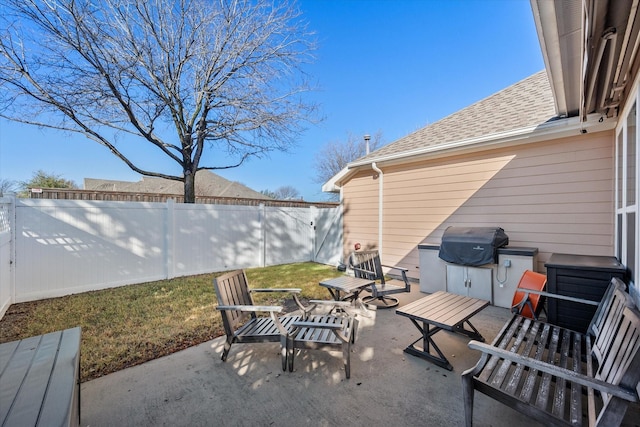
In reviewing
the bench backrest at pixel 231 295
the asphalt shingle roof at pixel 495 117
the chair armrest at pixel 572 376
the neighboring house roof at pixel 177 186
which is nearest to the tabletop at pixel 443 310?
the chair armrest at pixel 572 376

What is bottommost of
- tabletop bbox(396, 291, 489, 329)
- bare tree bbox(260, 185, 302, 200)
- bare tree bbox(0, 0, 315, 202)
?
tabletop bbox(396, 291, 489, 329)

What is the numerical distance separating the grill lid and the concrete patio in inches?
79.5

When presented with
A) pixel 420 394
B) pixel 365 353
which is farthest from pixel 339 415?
pixel 365 353

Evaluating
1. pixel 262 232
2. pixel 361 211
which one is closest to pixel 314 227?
pixel 262 232

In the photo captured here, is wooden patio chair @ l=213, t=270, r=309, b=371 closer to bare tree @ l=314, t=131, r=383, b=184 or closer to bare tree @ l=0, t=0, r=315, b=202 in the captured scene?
bare tree @ l=0, t=0, r=315, b=202

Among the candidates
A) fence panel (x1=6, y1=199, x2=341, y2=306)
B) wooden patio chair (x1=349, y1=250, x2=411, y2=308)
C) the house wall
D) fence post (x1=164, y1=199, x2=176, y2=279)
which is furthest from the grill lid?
fence post (x1=164, y1=199, x2=176, y2=279)

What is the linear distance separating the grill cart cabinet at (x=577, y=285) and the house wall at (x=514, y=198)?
1.34 metres

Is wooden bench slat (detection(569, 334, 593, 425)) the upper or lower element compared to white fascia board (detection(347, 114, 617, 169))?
lower

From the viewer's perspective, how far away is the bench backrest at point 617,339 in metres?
1.44

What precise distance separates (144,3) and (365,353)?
9.60 meters

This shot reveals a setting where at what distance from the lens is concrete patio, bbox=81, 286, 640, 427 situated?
2.14 m

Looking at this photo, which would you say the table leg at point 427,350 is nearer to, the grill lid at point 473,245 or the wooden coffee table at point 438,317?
the wooden coffee table at point 438,317

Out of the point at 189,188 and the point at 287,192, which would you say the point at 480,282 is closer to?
the point at 189,188

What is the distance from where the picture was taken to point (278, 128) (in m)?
9.55
